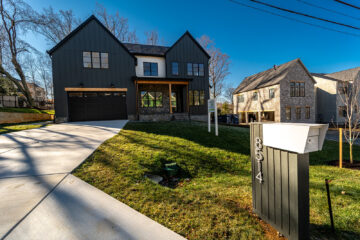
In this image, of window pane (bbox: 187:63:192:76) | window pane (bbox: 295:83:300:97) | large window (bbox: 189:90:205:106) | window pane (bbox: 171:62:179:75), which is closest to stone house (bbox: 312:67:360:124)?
window pane (bbox: 295:83:300:97)

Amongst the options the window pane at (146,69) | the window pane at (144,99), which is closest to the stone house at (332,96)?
the window pane at (146,69)

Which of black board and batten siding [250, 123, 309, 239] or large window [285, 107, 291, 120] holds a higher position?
large window [285, 107, 291, 120]

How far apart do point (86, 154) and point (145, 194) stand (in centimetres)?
266

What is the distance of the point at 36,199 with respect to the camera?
2.24 meters

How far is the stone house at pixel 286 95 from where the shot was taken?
1877 centimetres

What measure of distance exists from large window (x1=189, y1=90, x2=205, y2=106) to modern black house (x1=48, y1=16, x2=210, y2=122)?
0.36 feet

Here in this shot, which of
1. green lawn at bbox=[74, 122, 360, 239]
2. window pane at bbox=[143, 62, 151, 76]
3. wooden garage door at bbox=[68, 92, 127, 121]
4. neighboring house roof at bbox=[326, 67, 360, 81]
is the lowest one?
green lawn at bbox=[74, 122, 360, 239]

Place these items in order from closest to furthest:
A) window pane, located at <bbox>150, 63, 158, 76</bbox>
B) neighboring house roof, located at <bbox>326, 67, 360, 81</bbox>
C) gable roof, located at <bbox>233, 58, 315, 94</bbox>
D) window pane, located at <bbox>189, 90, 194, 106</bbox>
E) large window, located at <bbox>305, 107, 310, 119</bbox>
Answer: window pane, located at <bbox>150, 63, 158, 76</bbox> → window pane, located at <bbox>189, 90, 194, 106</bbox> → gable roof, located at <bbox>233, 58, 315, 94</bbox> → large window, located at <bbox>305, 107, 310, 119</bbox> → neighboring house roof, located at <bbox>326, 67, 360, 81</bbox>

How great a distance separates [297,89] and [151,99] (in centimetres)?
1929

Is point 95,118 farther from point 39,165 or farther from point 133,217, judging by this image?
point 133,217

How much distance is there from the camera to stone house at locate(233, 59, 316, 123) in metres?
18.8

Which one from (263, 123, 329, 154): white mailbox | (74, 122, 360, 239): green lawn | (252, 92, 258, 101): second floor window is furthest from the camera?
(252, 92, 258, 101): second floor window

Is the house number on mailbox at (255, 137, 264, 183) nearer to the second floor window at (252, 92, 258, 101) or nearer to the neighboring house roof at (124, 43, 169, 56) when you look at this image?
the neighboring house roof at (124, 43, 169, 56)

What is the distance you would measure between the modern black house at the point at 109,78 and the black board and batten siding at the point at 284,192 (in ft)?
38.7
